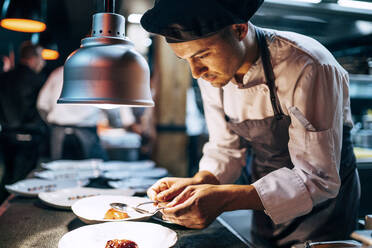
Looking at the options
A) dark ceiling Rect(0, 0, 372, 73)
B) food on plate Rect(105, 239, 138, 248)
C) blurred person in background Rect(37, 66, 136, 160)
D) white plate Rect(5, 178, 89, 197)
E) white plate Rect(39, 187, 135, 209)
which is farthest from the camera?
blurred person in background Rect(37, 66, 136, 160)

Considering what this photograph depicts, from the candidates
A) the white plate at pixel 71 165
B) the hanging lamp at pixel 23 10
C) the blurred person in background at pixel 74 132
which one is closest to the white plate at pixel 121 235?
the white plate at pixel 71 165

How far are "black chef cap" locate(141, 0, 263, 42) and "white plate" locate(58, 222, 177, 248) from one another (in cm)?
73

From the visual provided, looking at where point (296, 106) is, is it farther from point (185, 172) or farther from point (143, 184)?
point (185, 172)

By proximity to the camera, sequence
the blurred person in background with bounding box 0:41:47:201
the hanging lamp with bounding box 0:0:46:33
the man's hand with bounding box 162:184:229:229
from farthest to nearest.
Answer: the blurred person in background with bounding box 0:41:47:201, the hanging lamp with bounding box 0:0:46:33, the man's hand with bounding box 162:184:229:229

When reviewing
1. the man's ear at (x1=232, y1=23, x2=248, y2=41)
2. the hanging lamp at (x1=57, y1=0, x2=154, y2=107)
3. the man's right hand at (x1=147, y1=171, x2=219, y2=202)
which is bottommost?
the man's right hand at (x1=147, y1=171, x2=219, y2=202)

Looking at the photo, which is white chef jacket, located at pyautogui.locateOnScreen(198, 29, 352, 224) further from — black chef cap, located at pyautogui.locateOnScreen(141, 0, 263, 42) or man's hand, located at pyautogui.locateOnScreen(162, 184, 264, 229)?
black chef cap, located at pyautogui.locateOnScreen(141, 0, 263, 42)

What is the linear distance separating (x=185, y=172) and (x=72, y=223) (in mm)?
2794

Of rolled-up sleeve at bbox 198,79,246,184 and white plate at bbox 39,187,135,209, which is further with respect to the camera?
rolled-up sleeve at bbox 198,79,246,184

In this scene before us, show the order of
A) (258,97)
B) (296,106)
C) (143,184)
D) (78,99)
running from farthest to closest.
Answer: (143,184), (258,97), (296,106), (78,99)

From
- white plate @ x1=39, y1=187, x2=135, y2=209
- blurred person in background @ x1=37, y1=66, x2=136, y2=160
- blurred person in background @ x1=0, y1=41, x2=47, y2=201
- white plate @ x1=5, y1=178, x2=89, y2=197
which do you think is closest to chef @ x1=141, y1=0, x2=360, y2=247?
white plate @ x1=39, y1=187, x2=135, y2=209

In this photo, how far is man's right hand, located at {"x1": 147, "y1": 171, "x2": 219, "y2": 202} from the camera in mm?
1484

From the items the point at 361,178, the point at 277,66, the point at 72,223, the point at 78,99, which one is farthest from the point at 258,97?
the point at 361,178

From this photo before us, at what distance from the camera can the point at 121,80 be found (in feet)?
3.71

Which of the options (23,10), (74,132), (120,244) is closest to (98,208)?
(120,244)
